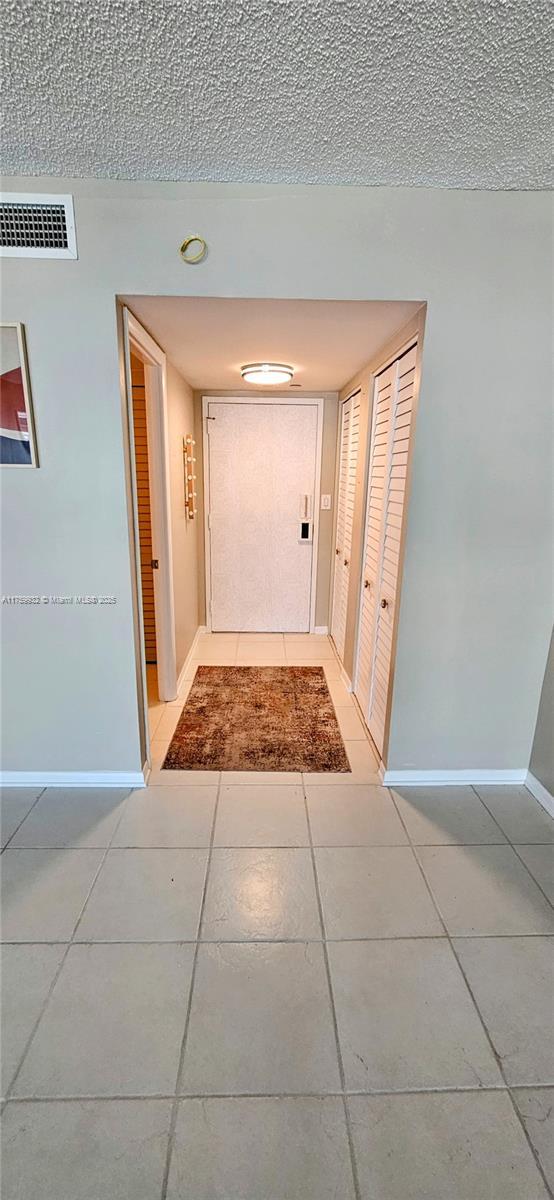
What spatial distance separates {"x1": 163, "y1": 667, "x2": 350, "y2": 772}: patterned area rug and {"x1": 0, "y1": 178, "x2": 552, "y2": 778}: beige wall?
40cm

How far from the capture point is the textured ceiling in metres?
1.88

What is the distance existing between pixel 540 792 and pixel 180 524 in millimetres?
2649

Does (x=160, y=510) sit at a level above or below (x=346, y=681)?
above

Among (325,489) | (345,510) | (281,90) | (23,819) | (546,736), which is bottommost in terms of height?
(23,819)

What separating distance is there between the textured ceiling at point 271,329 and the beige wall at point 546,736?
162 cm

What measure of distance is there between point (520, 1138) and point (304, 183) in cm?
280

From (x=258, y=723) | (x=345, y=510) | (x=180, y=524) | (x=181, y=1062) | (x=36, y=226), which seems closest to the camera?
(x=181, y=1062)

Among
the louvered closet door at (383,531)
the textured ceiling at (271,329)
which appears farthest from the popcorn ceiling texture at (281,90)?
the louvered closet door at (383,531)

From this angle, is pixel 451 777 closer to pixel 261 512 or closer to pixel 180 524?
pixel 180 524

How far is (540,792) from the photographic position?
225 centimetres

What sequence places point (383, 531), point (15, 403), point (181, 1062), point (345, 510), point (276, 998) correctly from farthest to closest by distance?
point (345, 510), point (383, 531), point (15, 403), point (276, 998), point (181, 1062)

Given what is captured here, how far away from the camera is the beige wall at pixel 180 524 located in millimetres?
3104

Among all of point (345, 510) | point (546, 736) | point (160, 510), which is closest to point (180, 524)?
point (160, 510)

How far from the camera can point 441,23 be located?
114cm
